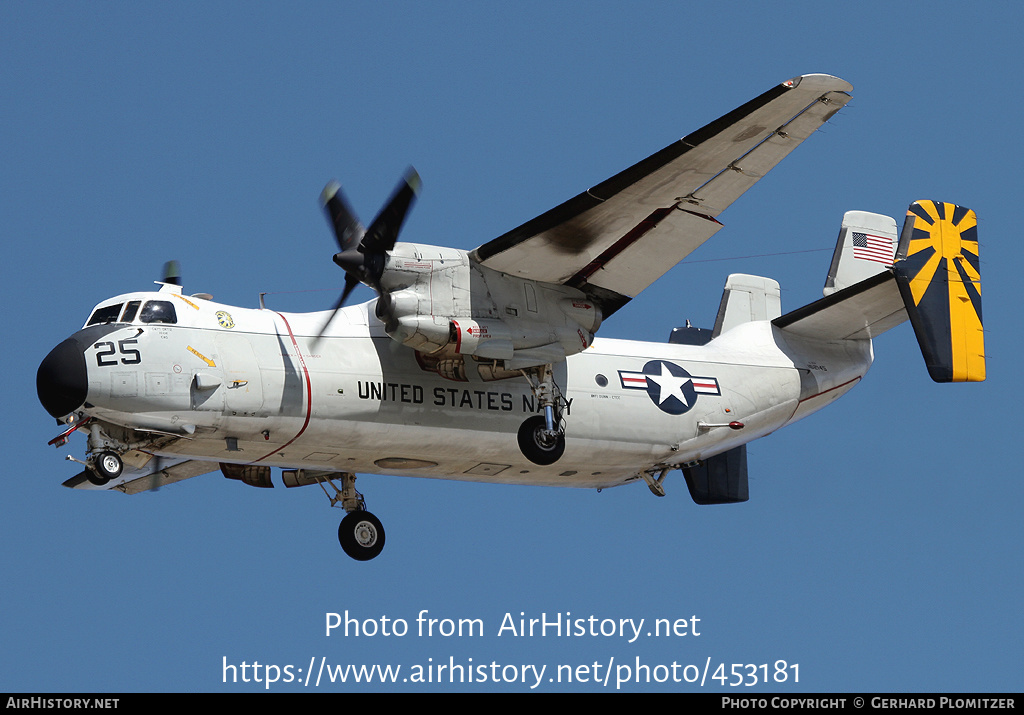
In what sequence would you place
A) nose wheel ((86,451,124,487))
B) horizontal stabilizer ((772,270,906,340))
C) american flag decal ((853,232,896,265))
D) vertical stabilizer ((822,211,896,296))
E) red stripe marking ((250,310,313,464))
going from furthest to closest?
american flag decal ((853,232,896,265)) → vertical stabilizer ((822,211,896,296)) → horizontal stabilizer ((772,270,906,340)) → red stripe marking ((250,310,313,464)) → nose wheel ((86,451,124,487))

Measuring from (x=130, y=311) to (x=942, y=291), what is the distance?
1112 centimetres

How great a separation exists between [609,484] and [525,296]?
13.5 feet

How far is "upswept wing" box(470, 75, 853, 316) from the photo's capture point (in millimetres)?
17594

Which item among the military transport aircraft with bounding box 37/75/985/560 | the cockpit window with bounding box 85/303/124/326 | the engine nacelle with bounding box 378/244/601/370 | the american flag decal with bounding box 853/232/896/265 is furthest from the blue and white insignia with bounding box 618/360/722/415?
the cockpit window with bounding box 85/303/124/326

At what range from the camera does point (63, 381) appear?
56.8 ft

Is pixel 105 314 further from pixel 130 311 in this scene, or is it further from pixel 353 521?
pixel 353 521

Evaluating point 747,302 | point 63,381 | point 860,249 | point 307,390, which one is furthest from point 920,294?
point 63,381

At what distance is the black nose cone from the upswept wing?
4958 mm

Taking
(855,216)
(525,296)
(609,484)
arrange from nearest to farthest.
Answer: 1. (525,296)
2. (609,484)
3. (855,216)

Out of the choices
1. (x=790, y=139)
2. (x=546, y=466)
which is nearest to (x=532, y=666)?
(x=546, y=466)

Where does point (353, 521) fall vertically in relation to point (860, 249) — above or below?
below

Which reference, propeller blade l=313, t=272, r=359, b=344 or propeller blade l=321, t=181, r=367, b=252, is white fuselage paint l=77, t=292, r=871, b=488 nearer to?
propeller blade l=313, t=272, r=359, b=344
